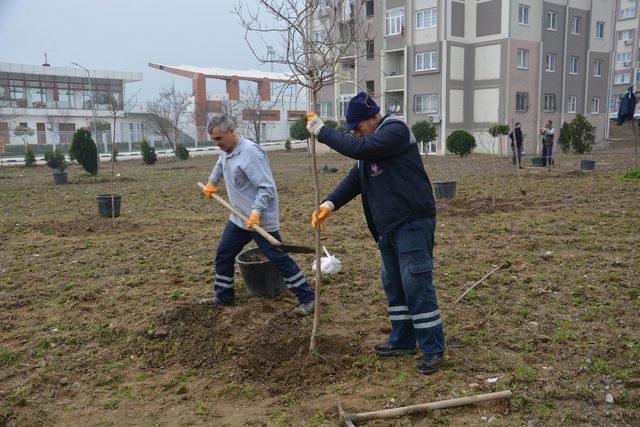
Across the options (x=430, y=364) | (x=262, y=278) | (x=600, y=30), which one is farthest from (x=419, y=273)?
(x=600, y=30)

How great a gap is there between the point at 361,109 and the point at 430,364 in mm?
1723

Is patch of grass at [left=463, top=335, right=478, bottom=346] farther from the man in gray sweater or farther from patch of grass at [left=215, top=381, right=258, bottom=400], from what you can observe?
patch of grass at [left=215, top=381, right=258, bottom=400]

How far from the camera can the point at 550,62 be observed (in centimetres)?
3672

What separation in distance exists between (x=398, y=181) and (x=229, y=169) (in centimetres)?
176

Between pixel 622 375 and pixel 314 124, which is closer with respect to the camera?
pixel 314 124

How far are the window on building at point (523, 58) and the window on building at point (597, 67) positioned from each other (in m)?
7.94

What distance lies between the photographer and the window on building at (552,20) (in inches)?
1416

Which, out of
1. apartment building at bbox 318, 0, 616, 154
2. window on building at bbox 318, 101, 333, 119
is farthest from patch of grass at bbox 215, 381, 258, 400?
window on building at bbox 318, 101, 333, 119

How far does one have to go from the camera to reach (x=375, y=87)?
39.0 m

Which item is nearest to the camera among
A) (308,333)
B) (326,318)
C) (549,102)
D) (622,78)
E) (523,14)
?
(308,333)

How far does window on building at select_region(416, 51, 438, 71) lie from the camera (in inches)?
1383

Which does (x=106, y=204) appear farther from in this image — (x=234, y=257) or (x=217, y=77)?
(x=217, y=77)

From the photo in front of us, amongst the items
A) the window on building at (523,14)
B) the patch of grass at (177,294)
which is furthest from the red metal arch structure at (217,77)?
the patch of grass at (177,294)

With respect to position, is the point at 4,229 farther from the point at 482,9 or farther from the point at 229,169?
the point at 482,9
